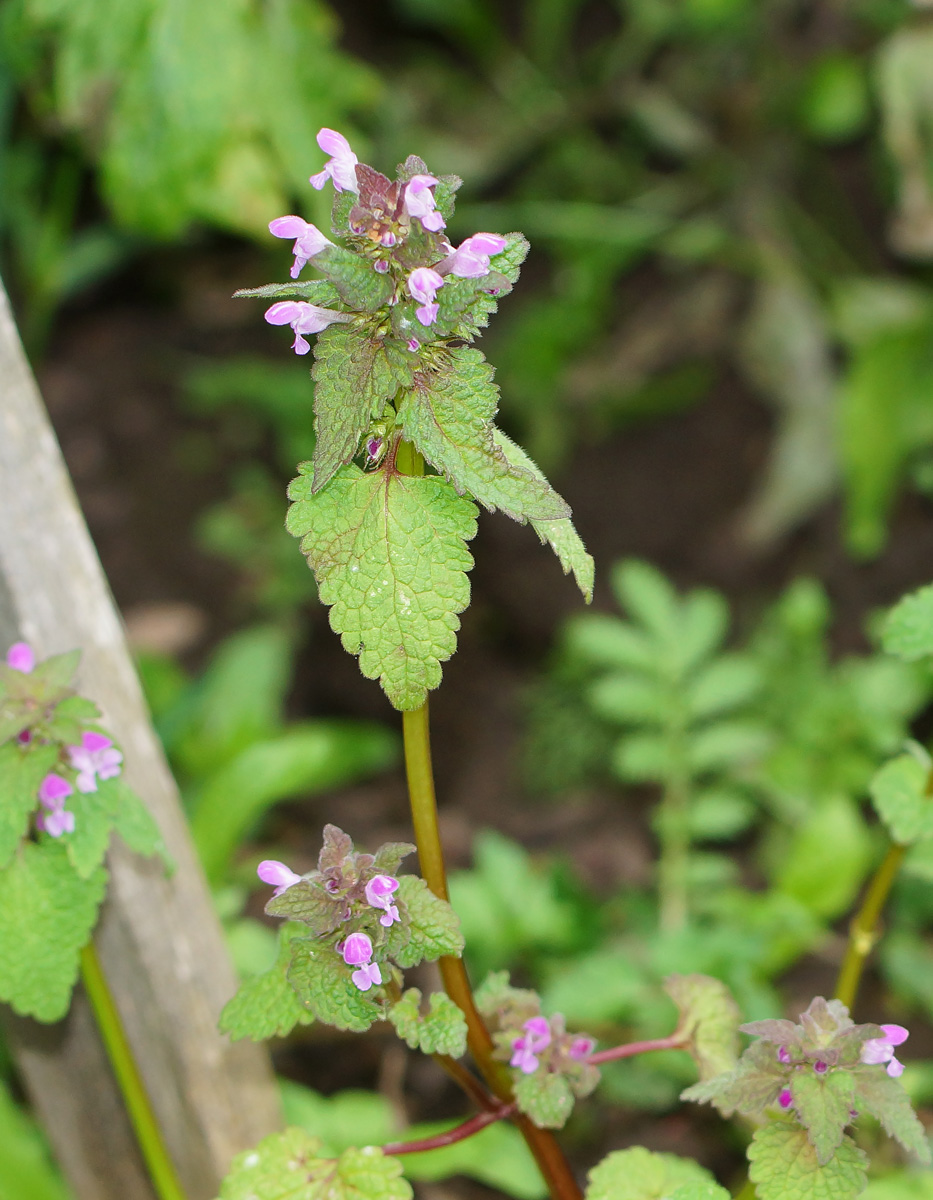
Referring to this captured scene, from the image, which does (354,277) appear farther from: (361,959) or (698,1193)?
(698,1193)

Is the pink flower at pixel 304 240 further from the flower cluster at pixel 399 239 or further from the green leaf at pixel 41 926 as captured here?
the green leaf at pixel 41 926

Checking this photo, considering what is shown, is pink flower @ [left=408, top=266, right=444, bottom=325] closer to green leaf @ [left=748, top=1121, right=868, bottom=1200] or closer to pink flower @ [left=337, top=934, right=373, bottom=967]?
pink flower @ [left=337, top=934, right=373, bottom=967]

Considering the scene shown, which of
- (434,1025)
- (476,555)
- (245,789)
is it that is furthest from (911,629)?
(476,555)

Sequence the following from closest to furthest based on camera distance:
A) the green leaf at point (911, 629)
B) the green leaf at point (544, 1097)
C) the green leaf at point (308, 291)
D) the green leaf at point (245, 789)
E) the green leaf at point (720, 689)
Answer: the green leaf at point (308, 291) → the green leaf at point (544, 1097) → the green leaf at point (911, 629) → the green leaf at point (720, 689) → the green leaf at point (245, 789)

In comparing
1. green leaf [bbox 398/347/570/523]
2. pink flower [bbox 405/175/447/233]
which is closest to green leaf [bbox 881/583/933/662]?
green leaf [bbox 398/347/570/523]

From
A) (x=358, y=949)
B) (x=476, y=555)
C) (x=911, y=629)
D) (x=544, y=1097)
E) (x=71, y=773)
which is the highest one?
(x=476, y=555)

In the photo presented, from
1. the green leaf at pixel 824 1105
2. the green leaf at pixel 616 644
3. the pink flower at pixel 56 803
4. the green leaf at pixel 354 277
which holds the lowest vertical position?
the green leaf at pixel 824 1105

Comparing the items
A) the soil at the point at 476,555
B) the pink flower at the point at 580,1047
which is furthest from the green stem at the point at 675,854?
the pink flower at the point at 580,1047

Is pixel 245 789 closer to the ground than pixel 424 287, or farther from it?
farther from it
